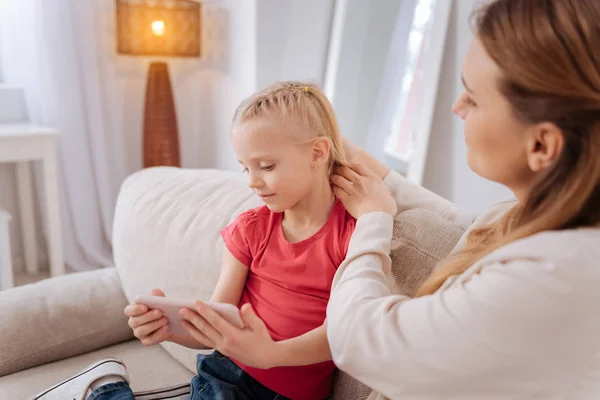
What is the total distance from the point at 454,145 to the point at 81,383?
5.92 ft

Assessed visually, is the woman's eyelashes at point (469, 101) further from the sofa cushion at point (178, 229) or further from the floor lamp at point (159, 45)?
the floor lamp at point (159, 45)

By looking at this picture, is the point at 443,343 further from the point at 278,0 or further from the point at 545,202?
the point at 278,0

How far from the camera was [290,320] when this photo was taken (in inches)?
45.8

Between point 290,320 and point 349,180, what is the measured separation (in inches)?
12.0

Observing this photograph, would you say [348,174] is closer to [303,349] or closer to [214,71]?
[303,349]

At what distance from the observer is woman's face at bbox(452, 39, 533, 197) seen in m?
0.74

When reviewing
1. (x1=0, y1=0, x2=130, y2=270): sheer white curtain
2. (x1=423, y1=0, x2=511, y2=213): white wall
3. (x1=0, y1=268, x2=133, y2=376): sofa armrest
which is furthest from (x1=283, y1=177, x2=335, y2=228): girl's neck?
(x1=0, y1=0, x2=130, y2=270): sheer white curtain

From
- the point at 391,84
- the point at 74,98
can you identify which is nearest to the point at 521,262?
the point at 391,84

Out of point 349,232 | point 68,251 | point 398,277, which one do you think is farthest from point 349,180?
point 68,251

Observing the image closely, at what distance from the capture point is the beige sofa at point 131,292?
1.48 metres

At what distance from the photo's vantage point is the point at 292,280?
3.87 ft

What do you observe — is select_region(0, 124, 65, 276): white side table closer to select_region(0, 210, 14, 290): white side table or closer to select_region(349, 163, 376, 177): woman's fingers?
select_region(0, 210, 14, 290): white side table

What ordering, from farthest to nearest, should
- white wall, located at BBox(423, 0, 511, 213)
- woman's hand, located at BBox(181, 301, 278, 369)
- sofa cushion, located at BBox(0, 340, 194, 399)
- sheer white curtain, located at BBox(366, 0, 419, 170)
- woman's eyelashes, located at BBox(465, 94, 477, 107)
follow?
sheer white curtain, located at BBox(366, 0, 419, 170) < white wall, located at BBox(423, 0, 511, 213) < sofa cushion, located at BBox(0, 340, 194, 399) < woman's hand, located at BBox(181, 301, 278, 369) < woman's eyelashes, located at BBox(465, 94, 477, 107)

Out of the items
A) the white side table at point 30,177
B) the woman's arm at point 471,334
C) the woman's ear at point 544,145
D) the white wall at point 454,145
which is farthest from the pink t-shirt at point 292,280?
the white side table at point 30,177
